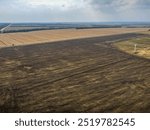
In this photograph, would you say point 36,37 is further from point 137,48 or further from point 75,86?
point 75,86

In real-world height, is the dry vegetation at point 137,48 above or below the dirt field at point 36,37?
above

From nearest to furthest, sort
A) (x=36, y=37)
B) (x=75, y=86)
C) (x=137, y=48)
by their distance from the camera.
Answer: (x=75, y=86) → (x=137, y=48) → (x=36, y=37)

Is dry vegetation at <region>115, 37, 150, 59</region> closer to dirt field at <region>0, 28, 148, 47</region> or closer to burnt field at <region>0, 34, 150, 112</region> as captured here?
burnt field at <region>0, 34, 150, 112</region>

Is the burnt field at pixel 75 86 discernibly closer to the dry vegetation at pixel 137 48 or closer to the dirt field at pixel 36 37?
the dry vegetation at pixel 137 48

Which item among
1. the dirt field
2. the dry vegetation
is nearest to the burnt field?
the dry vegetation

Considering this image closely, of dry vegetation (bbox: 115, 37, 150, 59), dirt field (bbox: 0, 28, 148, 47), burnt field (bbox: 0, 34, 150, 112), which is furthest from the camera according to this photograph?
dirt field (bbox: 0, 28, 148, 47)

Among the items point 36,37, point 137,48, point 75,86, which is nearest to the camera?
point 75,86

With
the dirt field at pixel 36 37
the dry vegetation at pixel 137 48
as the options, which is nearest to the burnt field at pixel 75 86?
the dry vegetation at pixel 137 48

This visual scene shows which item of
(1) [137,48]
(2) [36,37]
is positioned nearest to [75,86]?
(1) [137,48]

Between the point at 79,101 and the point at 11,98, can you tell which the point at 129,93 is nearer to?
the point at 79,101

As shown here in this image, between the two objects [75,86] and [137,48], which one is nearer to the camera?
[75,86]

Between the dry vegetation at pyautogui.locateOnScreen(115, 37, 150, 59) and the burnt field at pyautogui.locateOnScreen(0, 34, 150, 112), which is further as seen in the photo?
the dry vegetation at pyautogui.locateOnScreen(115, 37, 150, 59)

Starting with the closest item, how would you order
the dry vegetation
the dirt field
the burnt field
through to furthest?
the burnt field < the dry vegetation < the dirt field
